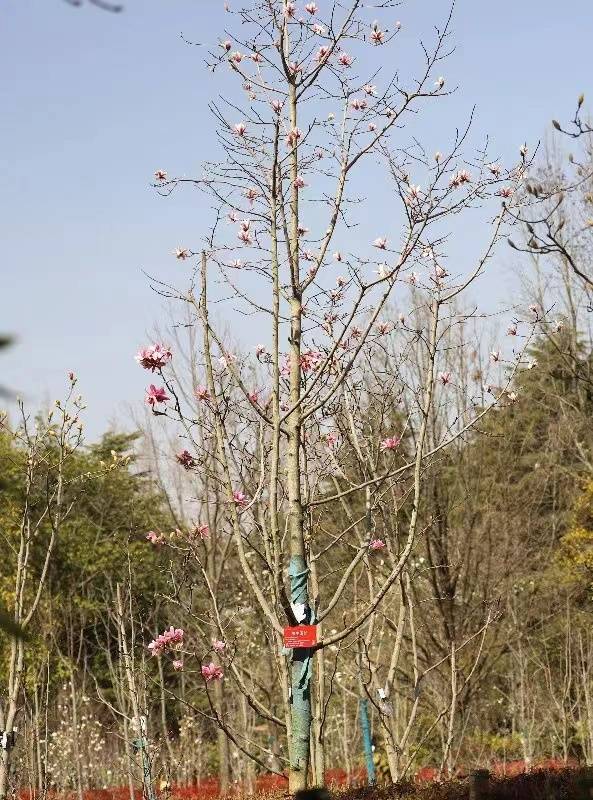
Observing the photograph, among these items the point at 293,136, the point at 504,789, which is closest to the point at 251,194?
the point at 293,136

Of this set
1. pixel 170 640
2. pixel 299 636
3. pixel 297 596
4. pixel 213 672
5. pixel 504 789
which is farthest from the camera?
pixel 213 672

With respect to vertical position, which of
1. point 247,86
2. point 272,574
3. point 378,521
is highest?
point 247,86

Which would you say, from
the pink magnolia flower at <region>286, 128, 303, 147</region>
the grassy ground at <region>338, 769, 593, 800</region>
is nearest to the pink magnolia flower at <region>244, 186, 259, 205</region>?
the pink magnolia flower at <region>286, 128, 303, 147</region>

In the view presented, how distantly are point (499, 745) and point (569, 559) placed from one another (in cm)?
309

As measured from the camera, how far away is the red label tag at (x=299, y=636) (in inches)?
220

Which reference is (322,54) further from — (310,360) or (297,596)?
(297,596)

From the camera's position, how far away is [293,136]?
6.52 m

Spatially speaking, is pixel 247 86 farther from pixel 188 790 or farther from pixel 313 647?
pixel 188 790

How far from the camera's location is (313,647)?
569 centimetres

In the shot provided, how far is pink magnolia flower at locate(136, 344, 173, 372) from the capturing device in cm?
581

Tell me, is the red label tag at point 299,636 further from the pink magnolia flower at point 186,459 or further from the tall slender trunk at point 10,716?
the tall slender trunk at point 10,716

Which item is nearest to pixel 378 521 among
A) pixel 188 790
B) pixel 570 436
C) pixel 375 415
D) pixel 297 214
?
pixel 375 415

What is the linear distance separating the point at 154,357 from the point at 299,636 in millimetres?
1566

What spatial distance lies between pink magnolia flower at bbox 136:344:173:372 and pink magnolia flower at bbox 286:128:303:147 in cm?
150
